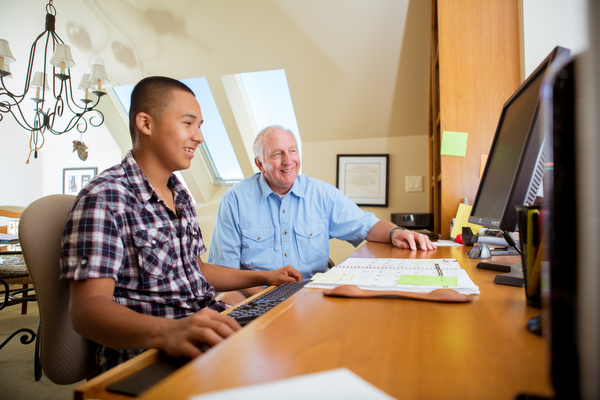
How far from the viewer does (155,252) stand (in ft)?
3.46

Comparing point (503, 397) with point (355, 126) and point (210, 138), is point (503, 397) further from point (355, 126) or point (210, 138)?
point (210, 138)

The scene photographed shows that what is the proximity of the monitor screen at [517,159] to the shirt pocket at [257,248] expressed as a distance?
3.25ft

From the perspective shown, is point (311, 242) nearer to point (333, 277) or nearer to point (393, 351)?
point (333, 277)

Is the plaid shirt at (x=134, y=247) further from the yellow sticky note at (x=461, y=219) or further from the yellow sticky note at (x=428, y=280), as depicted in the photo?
the yellow sticky note at (x=461, y=219)

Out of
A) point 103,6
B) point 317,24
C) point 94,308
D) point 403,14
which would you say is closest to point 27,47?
point 103,6

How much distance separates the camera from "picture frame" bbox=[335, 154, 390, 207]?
342 centimetres

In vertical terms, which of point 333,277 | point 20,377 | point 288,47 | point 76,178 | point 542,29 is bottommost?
point 20,377

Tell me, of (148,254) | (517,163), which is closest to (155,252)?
(148,254)

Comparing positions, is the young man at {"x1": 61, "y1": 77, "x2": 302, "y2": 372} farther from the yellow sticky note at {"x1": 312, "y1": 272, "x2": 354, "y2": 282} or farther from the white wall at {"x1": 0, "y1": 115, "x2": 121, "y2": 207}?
the white wall at {"x1": 0, "y1": 115, "x2": 121, "y2": 207}

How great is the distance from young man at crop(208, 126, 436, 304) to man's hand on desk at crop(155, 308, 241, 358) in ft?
3.95

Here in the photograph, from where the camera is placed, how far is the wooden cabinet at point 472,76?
6.30 feet

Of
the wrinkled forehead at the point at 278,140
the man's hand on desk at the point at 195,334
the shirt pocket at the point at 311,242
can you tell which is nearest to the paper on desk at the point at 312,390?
the man's hand on desk at the point at 195,334

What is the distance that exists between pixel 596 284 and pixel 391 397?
19 centimetres

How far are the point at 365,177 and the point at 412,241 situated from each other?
198 centimetres
